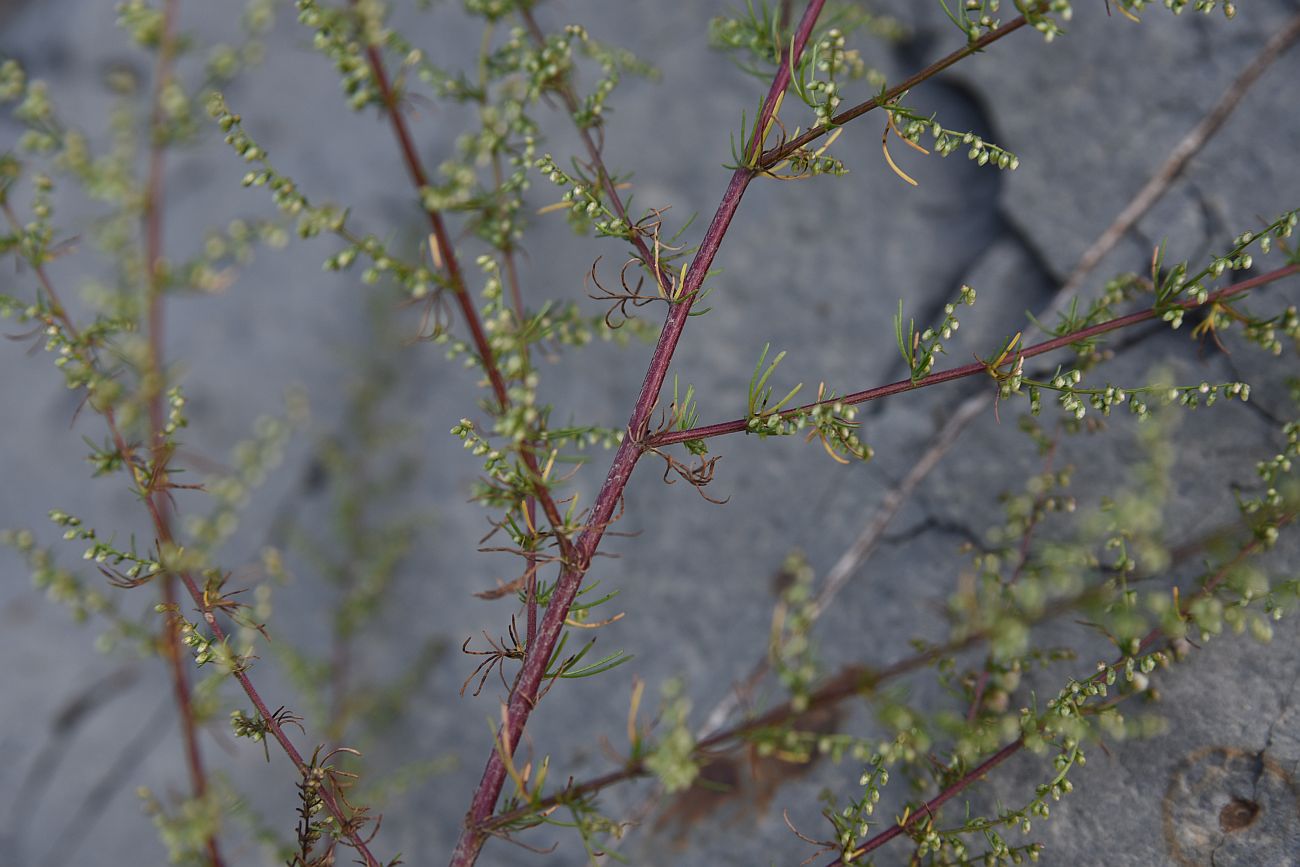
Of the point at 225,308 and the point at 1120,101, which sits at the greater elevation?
the point at 225,308

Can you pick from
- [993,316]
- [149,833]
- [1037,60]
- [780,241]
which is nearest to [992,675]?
[993,316]

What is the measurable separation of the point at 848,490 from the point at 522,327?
1.15 meters

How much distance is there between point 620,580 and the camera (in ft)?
8.18

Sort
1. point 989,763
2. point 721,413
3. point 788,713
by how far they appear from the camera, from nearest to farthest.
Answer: point 788,713
point 989,763
point 721,413

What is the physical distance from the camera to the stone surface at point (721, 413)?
198 centimetres

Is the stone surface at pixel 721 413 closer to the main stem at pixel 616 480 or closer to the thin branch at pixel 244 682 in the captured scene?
the thin branch at pixel 244 682

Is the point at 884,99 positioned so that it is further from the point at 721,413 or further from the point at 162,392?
the point at 162,392

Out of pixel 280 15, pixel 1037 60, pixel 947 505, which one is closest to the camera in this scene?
→ pixel 947 505

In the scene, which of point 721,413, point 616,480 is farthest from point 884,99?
point 721,413

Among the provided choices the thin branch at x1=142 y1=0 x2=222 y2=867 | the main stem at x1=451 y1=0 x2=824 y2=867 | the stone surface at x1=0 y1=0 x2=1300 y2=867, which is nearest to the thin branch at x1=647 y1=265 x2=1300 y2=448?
the main stem at x1=451 y1=0 x2=824 y2=867

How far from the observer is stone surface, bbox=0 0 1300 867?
1980 millimetres

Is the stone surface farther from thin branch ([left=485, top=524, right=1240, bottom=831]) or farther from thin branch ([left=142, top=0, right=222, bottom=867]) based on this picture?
thin branch ([left=485, top=524, right=1240, bottom=831])

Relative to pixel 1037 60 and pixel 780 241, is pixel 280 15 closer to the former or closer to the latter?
pixel 780 241

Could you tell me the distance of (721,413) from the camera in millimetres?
2518
